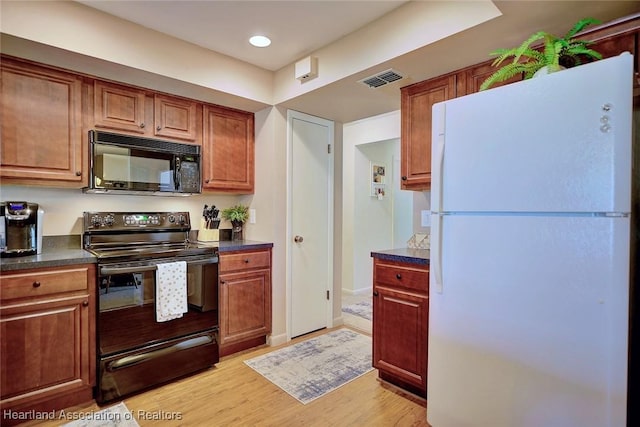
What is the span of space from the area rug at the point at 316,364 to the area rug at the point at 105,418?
2.84ft

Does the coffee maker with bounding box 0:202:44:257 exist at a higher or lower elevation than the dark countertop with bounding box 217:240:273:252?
higher

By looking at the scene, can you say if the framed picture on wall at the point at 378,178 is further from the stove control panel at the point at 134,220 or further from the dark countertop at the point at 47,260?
the dark countertop at the point at 47,260

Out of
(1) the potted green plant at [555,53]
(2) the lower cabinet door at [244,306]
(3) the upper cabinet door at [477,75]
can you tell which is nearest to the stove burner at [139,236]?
(2) the lower cabinet door at [244,306]

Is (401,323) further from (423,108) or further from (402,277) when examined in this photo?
Answer: (423,108)

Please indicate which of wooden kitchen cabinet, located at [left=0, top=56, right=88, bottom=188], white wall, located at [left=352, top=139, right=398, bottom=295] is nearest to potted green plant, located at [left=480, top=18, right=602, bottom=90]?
wooden kitchen cabinet, located at [left=0, top=56, right=88, bottom=188]

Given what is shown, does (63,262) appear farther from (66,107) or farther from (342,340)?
(342,340)

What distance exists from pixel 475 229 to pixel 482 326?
43cm

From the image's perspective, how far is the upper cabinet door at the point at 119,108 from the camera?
7.68ft

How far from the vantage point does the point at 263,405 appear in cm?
206

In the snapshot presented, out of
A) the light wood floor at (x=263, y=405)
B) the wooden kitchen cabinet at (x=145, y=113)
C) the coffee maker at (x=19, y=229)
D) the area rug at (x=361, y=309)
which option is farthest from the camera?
the area rug at (x=361, y=309)

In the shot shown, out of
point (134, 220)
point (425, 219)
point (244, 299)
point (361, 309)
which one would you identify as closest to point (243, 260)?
point (244, 299)

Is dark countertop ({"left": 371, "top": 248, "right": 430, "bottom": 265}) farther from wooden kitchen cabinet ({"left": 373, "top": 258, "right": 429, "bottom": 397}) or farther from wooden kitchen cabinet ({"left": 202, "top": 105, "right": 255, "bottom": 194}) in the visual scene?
wooden kitchen cabinet ({"left": 202, "top": 105, "right": 255, "bottom": 194})

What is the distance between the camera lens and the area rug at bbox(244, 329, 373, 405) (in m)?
2.27

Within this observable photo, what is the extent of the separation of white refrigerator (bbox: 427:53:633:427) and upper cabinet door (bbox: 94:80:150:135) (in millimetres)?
2143
